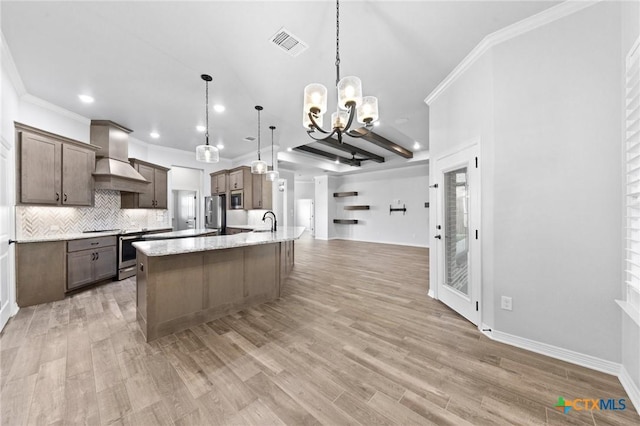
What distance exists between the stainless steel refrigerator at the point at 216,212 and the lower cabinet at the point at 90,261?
2565 millimetres

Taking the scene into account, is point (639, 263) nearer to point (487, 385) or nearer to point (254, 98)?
point (487, 385)

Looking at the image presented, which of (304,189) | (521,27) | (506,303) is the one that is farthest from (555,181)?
(304,189)

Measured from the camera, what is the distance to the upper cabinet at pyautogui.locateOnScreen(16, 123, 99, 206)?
10.2ft

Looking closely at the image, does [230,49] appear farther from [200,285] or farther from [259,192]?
[259,192]

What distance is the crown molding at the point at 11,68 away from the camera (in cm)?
241

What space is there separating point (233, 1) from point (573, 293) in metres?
3.82

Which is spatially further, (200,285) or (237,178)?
(237,178)

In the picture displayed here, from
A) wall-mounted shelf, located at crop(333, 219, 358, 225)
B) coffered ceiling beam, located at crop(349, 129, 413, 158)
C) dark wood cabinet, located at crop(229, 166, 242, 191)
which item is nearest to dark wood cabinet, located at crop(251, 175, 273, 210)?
dark wood cabinet, located at crop(229, 166, 242, 191)

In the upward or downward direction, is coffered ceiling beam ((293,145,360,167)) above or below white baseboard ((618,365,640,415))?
above

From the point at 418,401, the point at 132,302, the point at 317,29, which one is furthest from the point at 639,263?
the point at 132,302

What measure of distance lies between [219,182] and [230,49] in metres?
4.96

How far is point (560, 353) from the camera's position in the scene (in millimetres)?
2010

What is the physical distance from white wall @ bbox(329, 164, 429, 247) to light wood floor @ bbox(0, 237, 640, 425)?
19.0 feet

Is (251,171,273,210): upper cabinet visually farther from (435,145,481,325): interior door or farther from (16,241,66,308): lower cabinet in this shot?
(435,145,481,325): interior door
